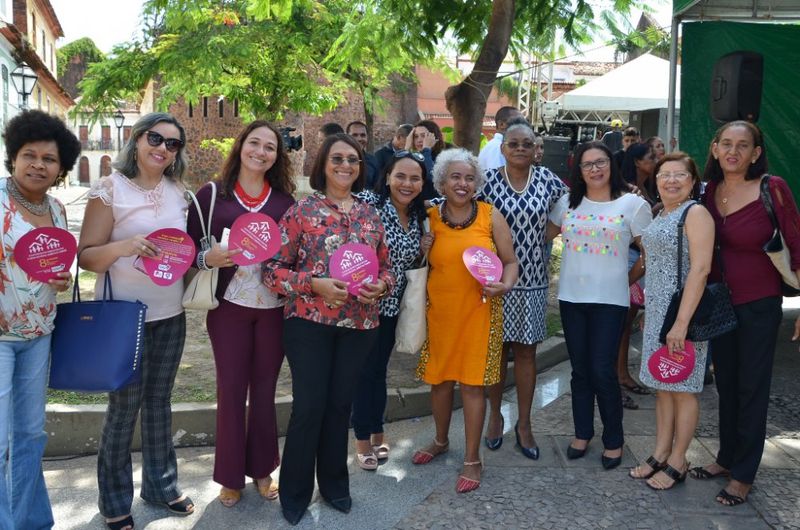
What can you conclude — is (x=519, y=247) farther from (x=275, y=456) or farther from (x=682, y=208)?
(x=275, y=456)

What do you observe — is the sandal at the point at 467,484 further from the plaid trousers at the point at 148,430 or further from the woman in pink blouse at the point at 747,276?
the plaid trousers at the point at 148,430

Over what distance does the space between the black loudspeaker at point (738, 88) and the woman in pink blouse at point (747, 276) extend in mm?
2596

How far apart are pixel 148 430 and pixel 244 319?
2.62ft

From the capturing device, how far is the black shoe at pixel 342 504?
13.0ft

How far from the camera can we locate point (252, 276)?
3.79 metres

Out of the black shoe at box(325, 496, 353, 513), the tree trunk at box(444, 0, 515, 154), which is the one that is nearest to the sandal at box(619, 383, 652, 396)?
the black shoe at box(325, 496, 353, 513)

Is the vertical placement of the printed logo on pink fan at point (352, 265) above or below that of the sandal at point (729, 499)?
above

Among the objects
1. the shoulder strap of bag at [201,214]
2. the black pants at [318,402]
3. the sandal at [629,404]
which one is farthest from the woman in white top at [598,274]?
the shoulder strap of bag at [201,214]

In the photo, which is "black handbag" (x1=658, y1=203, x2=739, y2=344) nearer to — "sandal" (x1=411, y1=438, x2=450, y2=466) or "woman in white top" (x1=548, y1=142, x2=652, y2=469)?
"woman in white top" (x1=548, y1=142, x2=652, y2=469)

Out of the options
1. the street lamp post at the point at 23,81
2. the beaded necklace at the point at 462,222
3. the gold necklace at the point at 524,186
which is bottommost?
the beaded necklace at the point at 462,222

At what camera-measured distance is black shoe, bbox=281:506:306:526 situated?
379cm

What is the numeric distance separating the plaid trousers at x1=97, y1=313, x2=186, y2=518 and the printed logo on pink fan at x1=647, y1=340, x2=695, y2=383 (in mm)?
2661

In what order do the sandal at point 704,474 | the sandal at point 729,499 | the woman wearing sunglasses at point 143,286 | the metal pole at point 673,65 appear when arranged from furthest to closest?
the metal pole at point 673,65 < the sandal at point 704,474 < the sandal at point 729,499 < the woman wearing sunglasses at point 143,286

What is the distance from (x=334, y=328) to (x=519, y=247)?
4.75 ft
